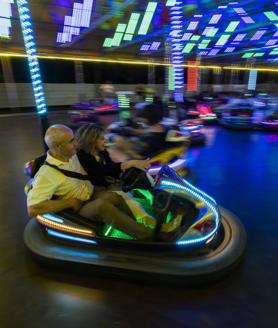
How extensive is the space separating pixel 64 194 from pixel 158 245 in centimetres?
53

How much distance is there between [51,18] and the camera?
6.89 metres

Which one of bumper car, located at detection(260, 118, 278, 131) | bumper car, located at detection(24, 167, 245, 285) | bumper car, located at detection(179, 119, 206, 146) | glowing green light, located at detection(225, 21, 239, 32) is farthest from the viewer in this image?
glowing green light, located at detection(225, 21, 239, 32)

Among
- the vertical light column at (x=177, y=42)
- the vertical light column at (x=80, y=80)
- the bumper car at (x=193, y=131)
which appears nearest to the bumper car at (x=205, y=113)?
the bumper car at (x=193, y=131)

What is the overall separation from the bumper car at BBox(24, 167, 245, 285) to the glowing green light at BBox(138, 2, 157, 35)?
6.12 m

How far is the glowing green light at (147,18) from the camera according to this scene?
21.1 feet

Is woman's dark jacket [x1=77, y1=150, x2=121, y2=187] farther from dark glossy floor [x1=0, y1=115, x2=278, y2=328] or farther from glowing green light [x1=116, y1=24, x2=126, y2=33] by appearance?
glowing green light [x1=116, y1=24, x2=126, y2=33]

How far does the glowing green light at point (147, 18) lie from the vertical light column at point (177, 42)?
3.09 m

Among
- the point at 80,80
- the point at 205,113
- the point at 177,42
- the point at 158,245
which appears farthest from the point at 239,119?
the point at 80,80

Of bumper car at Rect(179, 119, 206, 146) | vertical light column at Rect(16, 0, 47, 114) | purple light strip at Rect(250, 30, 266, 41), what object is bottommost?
bumper car at Rect(179, 119, 206, 146)

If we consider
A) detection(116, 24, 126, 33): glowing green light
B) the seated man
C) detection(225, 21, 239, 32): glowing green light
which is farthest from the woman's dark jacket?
detection(225, 21, 239, 32): glowing green light

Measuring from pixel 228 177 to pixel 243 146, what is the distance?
1.58 m

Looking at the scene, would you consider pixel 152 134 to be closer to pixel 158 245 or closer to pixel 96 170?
pixel 96 170

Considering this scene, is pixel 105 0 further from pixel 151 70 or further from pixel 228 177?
pixel 151 70

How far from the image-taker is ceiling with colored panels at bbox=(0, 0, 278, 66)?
621 centimetres
